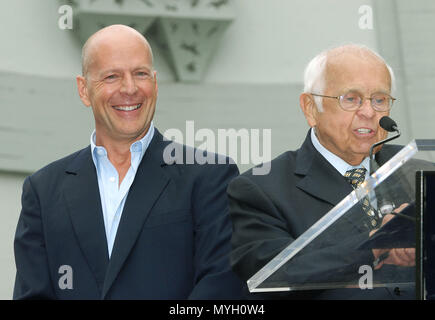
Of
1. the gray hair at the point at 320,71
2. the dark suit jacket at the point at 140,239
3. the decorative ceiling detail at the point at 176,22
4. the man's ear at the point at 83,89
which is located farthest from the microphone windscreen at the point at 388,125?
the decorative ceiling detail at the point at 176,22

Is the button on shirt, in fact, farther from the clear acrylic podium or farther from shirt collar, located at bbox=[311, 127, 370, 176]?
the clear acrylic podium

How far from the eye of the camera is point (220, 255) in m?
3.25

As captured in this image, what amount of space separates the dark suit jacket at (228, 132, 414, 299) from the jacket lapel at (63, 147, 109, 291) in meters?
0.50

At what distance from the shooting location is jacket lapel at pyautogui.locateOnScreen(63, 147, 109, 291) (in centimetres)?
327

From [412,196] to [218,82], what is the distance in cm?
419

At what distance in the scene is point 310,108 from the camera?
3594 mm

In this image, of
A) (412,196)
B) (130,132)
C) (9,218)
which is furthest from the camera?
(9,218)

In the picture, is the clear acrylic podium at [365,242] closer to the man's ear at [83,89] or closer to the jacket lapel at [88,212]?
the jacket lapel at [88,212]

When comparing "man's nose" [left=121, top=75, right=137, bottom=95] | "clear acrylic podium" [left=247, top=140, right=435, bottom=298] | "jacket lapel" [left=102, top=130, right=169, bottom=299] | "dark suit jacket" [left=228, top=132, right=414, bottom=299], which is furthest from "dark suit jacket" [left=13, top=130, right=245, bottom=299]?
"clear acrylic podium" [left=247, top=140, right=435, bottom=298]

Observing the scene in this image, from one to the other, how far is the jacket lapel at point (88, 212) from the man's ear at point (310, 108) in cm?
89

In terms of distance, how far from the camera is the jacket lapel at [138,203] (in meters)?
3.21

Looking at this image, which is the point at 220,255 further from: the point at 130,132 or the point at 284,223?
the point at 130,132
